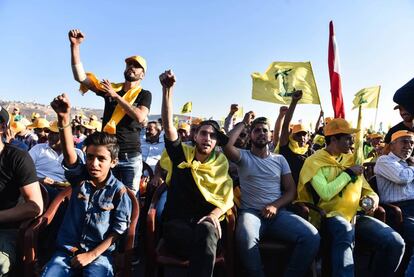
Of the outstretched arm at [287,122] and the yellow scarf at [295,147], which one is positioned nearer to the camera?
the outstretched arm at [287,122]

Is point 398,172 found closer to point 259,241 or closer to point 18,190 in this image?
point 259,241

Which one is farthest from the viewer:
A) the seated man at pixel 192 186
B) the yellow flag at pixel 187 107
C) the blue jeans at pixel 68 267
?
the yellow flag at pixel 187 107

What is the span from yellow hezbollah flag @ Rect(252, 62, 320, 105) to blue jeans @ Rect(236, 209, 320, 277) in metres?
2.50

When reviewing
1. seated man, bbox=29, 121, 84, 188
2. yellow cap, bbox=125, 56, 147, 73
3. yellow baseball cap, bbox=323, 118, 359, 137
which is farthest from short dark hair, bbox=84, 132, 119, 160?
yellow baseball cap, bbox=323, 118, 359, 137

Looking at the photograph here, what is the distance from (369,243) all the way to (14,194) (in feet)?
10.9

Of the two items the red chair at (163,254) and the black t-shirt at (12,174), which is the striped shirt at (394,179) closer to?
the red chair at (163,254)

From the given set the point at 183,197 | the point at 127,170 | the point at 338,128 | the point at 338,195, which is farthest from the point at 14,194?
the point at 338,128

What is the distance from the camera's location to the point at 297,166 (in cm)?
448

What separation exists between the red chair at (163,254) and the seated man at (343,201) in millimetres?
1007

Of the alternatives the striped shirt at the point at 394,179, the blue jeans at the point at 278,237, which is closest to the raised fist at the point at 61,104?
the blue jeans at the point at 278,237

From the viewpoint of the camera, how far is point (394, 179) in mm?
3674

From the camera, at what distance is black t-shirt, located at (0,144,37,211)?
7.99 feet

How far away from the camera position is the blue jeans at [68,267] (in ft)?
7.36

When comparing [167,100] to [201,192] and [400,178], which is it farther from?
→ [400,178]
